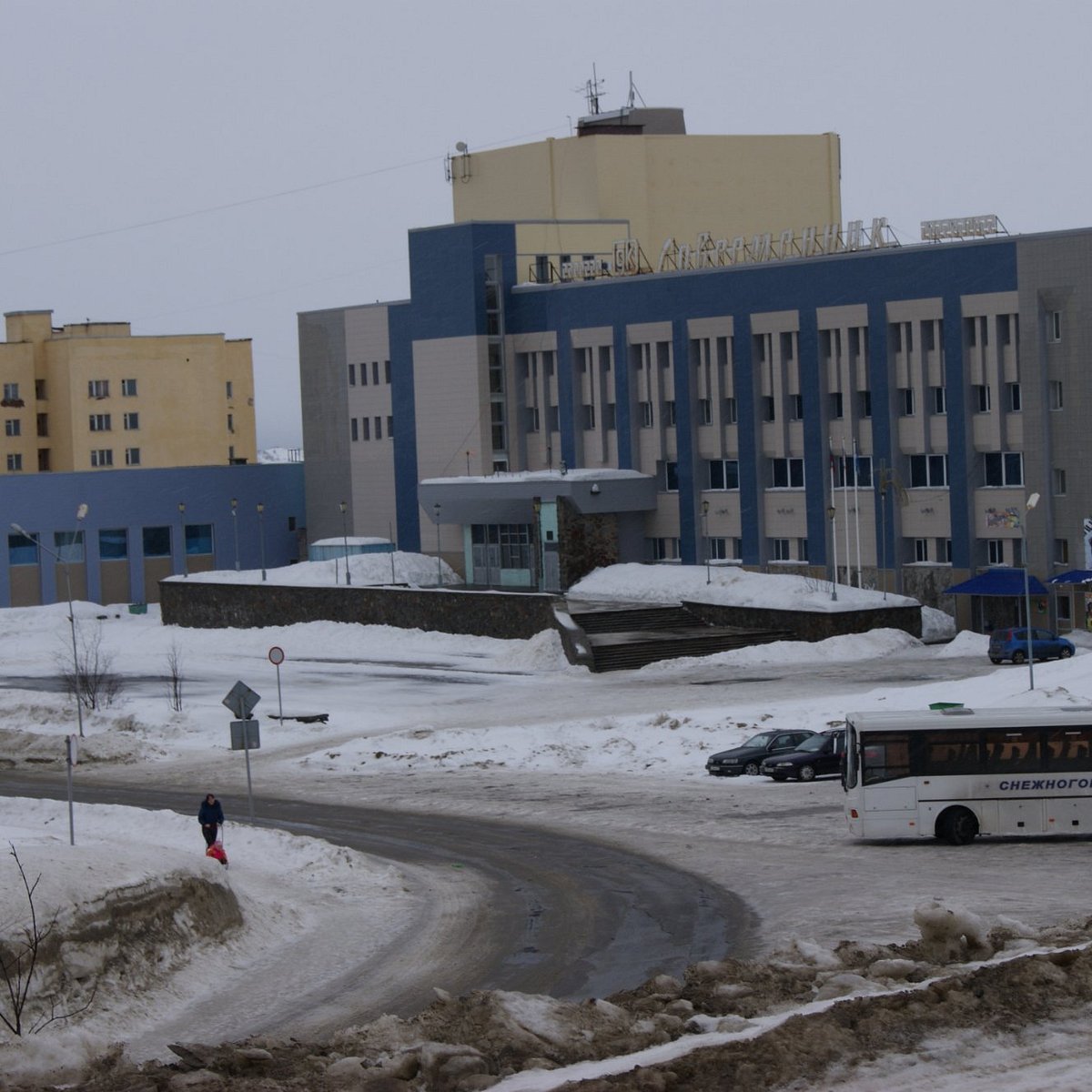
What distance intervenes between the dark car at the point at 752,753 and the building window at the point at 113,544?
5916cm

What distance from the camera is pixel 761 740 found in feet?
123

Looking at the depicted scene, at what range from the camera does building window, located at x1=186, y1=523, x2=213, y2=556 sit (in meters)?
94.0

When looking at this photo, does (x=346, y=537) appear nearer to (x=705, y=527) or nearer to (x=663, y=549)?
(x=663, y=549)

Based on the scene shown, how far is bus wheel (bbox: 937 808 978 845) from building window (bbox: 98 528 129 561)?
225ft

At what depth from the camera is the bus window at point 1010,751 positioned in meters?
27.8

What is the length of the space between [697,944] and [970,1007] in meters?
7.28

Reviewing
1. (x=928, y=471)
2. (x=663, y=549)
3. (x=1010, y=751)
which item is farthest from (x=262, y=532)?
(x=1010, y=751)

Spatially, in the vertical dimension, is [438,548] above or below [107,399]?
below

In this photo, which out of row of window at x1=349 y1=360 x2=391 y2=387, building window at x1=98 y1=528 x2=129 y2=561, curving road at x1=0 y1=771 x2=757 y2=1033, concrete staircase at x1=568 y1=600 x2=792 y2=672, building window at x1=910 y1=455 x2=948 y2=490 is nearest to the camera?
curving road at x1=0 y1=771 x2=757 y2=1033

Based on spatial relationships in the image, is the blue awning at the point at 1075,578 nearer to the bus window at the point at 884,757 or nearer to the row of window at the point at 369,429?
the bus window at the point at 884,757

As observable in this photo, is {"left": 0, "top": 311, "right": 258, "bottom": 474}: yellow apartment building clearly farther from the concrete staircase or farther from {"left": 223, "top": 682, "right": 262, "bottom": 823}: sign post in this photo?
{"left": 223, "top": 682, "right": 262, "bottom": 823}: sign post

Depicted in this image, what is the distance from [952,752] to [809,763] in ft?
26.2

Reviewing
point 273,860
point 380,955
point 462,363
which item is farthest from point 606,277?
point 380,955

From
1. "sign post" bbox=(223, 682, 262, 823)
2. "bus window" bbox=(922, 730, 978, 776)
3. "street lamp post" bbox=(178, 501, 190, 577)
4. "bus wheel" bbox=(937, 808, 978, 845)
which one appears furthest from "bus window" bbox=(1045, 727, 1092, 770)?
"street lamp post" bbox=(178, 501, 190, 577)
